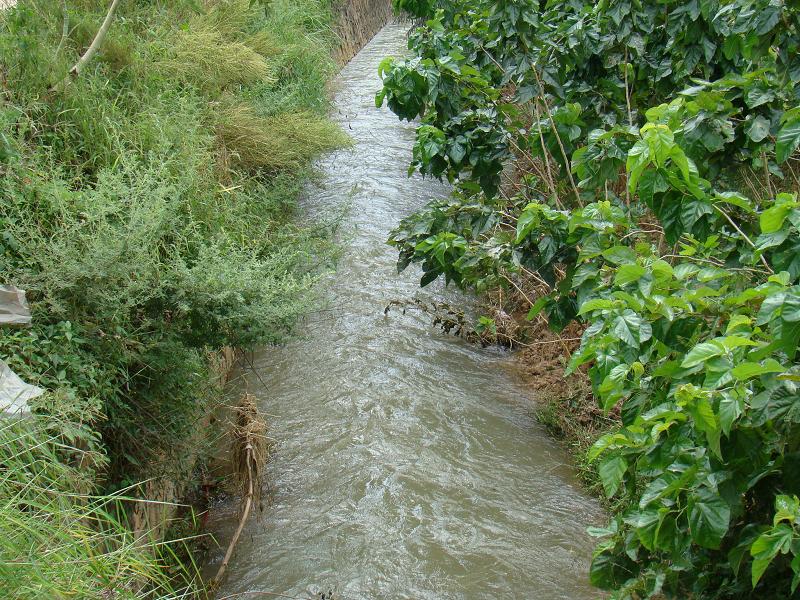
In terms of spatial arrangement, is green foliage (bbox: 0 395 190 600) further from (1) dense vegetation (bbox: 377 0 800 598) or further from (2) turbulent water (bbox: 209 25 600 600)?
(1) dense vegetation (bbox: 377 0 800 598)

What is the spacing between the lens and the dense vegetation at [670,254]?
1922 mm

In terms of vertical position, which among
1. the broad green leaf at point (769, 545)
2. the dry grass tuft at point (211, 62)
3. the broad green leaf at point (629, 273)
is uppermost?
A: the dry grass tuft at point (211, 62)

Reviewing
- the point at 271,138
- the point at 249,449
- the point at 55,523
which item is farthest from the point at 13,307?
the point at 271,138

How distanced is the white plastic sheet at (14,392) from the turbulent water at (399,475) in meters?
1.36

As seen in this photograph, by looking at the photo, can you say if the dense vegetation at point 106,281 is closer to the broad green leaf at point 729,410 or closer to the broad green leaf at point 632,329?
the broad green leaf at point 632,329

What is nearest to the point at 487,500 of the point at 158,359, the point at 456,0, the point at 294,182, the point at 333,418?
the point at 333,418

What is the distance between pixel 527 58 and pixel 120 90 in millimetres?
3032

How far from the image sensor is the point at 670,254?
119 inches

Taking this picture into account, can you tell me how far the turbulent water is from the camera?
12.7 ft

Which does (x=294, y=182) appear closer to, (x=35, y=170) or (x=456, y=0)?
(x=456, y=0)

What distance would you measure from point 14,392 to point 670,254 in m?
2.46

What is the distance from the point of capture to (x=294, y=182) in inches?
304

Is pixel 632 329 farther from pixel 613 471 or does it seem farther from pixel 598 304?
pixel 613 471

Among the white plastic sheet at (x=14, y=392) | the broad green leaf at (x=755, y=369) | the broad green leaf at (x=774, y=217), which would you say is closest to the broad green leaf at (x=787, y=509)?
the broad green leaf at (x=755, y=369)
